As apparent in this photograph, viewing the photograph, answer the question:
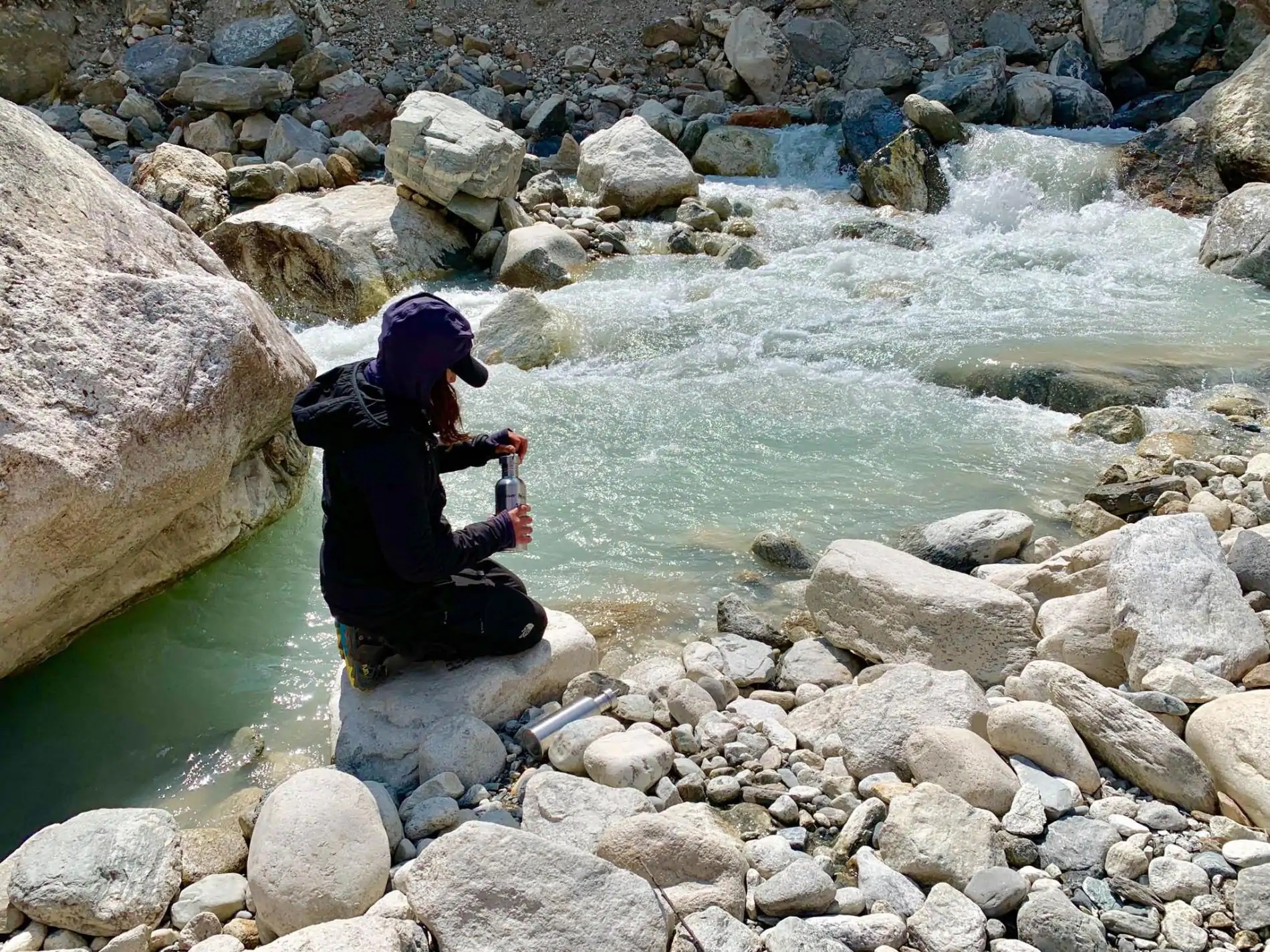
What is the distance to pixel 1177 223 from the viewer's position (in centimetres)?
1229

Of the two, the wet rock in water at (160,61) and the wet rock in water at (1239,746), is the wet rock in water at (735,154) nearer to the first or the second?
the wet rock in water at (160,61)

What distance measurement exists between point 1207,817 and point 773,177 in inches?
544

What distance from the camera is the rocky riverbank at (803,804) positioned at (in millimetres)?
2650

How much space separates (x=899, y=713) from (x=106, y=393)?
3.18m

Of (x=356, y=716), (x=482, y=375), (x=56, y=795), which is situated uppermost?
(x=482, y=375)

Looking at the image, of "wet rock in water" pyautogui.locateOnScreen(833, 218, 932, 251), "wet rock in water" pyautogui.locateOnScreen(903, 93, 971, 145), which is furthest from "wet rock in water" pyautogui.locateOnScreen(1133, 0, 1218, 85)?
"wet rock in water" pyautogui.locateOnScreen(833, 218, 932, 251)

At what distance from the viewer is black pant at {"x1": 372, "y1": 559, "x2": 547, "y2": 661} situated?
3.82m

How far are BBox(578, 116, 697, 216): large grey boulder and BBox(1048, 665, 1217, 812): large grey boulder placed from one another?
10993mm

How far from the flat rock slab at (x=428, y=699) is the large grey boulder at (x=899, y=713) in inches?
44.1

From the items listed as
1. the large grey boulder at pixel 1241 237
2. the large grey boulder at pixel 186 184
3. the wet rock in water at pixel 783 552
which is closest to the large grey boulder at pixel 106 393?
the wet rock in water at pixel 783 552

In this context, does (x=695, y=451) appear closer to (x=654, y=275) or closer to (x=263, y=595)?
(x=263, y=595)

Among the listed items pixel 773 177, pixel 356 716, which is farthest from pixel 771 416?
pixel 773 177

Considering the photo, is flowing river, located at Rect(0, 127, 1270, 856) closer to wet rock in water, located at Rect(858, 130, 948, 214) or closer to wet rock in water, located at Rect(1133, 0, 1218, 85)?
wet rock in water, located at Rect(858, 130, 948, 214)

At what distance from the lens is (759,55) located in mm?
17984
